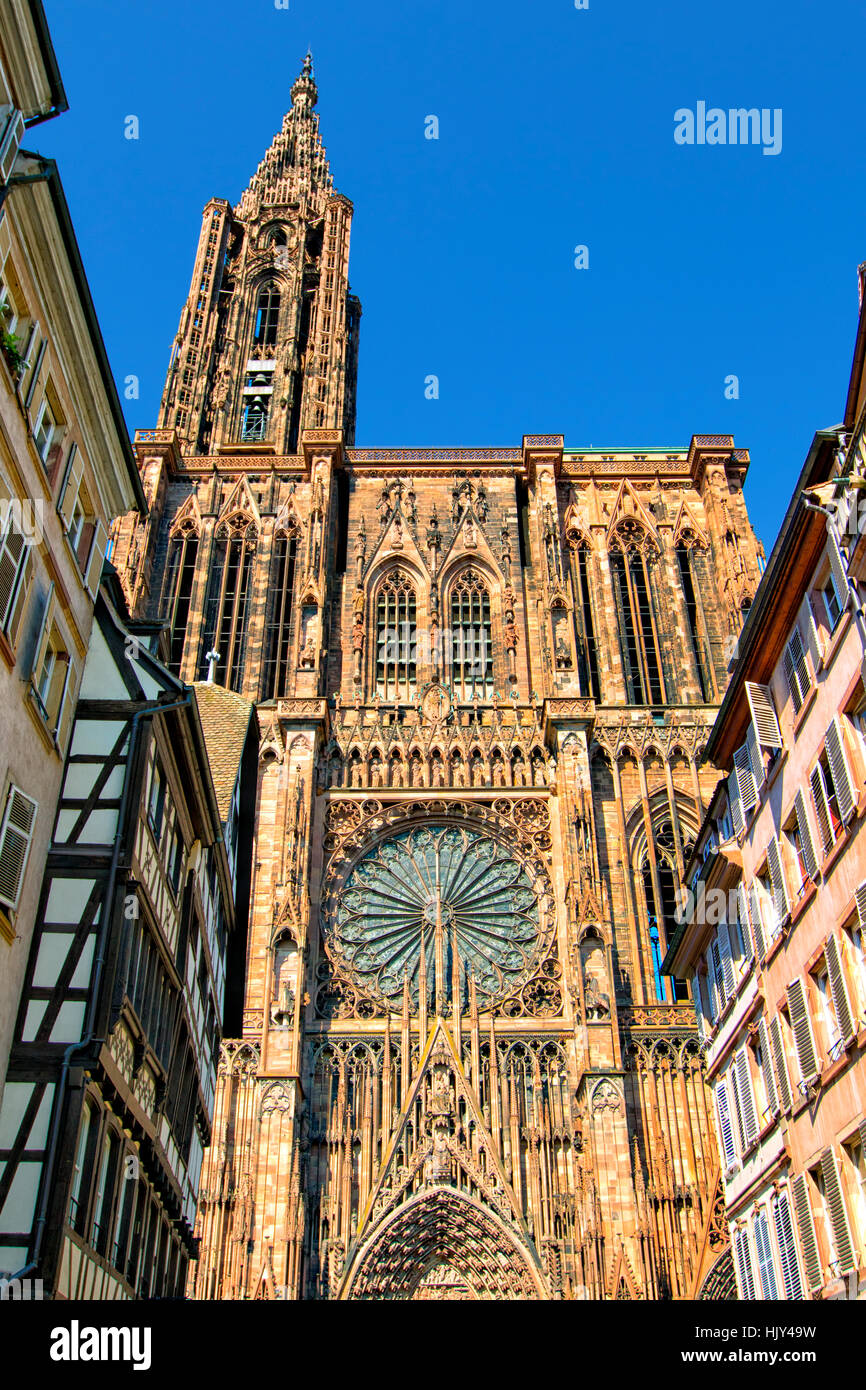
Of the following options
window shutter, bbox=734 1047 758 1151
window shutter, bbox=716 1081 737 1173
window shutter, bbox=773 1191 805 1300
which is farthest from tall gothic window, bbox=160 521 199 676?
window shutter, bbox=773 1191 805 1300

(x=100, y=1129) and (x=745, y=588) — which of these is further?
(x=745, y=588)

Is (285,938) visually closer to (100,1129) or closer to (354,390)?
(100,1129)

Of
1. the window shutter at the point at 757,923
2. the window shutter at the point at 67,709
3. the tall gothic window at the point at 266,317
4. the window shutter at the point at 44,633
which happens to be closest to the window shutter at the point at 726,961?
the window shutter at the point at 757,923

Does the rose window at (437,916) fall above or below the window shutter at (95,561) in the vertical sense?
above

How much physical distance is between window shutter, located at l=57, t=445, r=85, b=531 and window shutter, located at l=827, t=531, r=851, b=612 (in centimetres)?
866

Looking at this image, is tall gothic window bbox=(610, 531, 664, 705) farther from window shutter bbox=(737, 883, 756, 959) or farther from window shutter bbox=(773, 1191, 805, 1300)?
window shutter bbox=(773, 1191, 805, 1300)

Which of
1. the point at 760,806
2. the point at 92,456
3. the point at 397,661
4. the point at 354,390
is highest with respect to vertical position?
the point at 354,390

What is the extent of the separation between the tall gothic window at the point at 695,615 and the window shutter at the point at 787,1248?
70.4 feet

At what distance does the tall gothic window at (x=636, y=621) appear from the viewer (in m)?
38.5

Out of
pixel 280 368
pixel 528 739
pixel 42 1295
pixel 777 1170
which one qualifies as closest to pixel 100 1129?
pixel 42 1295

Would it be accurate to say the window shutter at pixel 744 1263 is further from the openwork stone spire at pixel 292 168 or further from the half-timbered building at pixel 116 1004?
the openwork stone spire at pixel 292 168

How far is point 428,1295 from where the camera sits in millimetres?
29922

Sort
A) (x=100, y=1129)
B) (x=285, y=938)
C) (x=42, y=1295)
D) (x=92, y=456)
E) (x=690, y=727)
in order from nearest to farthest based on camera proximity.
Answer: (x=42, y=1295) → (x=100, y=1129) → (x=92, y=456) → (x=285, y=938) → (x=690, y=727)
